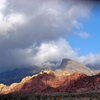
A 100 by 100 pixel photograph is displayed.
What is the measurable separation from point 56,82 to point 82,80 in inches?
1028

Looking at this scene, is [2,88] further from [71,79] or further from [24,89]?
[71,79]

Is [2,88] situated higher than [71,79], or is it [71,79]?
[2,88]

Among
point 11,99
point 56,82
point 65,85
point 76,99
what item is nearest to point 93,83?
point 65,85

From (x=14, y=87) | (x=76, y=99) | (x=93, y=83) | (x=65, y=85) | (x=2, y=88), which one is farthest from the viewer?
(x=2, y=88)

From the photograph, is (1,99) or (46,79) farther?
(46,79)

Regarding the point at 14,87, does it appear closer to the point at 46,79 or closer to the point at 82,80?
the point at 46,79

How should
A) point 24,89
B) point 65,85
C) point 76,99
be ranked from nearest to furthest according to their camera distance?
point 76,99 < point 65,85 < point 24,89

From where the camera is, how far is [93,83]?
131 m

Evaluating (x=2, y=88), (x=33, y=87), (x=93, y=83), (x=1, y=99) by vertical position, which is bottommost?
(x=1, y=99)

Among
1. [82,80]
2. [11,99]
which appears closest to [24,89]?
[82,80]

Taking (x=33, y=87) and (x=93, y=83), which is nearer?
(x=93, y=83)

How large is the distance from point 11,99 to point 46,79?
366ft

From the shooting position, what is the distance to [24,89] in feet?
541

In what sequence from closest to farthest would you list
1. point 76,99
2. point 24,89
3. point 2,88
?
point 76,99 < point 24,89 < point 2,88
